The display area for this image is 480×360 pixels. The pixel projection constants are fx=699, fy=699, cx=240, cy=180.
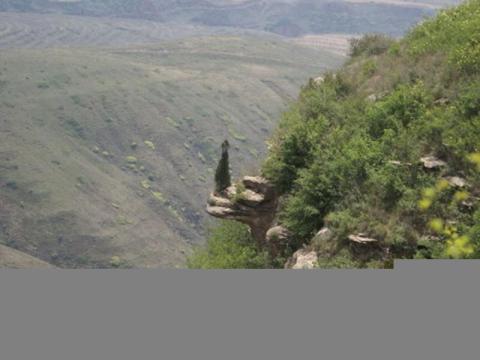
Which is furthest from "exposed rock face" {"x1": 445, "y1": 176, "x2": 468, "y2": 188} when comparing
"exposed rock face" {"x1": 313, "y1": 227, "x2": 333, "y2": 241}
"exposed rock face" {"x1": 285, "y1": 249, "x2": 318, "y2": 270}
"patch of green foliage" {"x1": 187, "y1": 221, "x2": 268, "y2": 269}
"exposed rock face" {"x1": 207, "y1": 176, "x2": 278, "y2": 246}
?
"patch of green foliage" {"x1": 187, "y1": 221, "x2": 268, "y2": 269}

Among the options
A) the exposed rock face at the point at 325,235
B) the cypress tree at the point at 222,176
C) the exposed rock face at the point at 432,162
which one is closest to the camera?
the exposed rock face at the point at 432,162

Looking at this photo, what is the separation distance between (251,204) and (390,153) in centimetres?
826

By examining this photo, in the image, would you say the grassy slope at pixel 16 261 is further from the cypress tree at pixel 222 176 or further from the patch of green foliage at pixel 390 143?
the patch of green foliage at pixel 390 143

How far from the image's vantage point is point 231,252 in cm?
3769

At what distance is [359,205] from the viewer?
74.7 feet

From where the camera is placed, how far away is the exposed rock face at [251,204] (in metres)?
31.2

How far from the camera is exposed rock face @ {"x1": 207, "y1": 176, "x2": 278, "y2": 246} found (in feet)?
102

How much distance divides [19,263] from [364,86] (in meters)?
118

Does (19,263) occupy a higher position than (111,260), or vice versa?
(19,263)

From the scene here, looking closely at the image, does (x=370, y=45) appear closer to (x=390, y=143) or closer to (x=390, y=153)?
(x=390, y=143)

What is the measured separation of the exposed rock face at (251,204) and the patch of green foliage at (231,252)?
1666 millimetres

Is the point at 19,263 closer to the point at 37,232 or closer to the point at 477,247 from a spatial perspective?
the point at 37,232

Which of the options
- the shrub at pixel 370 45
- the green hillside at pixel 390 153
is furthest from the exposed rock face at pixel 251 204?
the shrub at pixel 370 45

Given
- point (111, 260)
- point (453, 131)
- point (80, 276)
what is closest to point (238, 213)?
point (453, 131)
